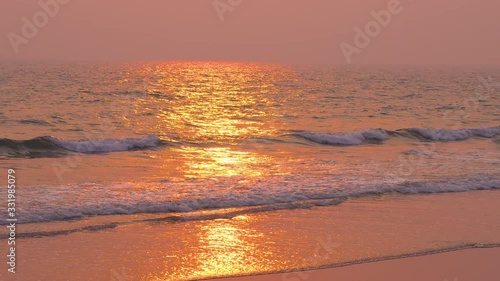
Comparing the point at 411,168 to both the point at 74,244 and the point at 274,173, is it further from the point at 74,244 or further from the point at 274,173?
the point at 74,244

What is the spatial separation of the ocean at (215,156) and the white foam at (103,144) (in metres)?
0.06

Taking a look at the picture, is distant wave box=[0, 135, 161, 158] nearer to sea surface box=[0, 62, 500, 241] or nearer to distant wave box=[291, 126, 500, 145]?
sea surface box=[0, 62, 500, 241]

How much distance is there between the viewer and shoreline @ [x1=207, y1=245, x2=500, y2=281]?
10.0 metres

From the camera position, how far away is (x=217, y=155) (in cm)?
2448

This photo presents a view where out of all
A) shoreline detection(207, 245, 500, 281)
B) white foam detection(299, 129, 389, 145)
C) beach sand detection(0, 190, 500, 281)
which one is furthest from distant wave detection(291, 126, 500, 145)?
A: shoreline detection(207, 245, 500, 281)

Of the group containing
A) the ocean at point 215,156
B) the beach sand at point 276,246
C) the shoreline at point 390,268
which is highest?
the ocean at point 215,156

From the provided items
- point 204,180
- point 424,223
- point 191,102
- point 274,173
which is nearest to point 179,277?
point 424,223

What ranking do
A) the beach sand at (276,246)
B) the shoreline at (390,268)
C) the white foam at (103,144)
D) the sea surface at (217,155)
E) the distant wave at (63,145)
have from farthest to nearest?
the white foam at (103,144)
the distant wave at (63,145)
the sea surface at (217,155)
the beach sand at (276,246)
the shoreline at (390,268)

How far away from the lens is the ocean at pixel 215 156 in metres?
14.7

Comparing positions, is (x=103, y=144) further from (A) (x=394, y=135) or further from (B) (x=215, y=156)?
(A) (x=394, y=135)

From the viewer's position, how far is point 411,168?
70.1 feet

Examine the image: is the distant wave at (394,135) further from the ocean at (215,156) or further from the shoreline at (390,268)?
the shoreline at (390,268)

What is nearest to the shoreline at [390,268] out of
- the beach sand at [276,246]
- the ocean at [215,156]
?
the beach sand at [276,246]

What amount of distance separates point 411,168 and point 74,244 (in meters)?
13.0
